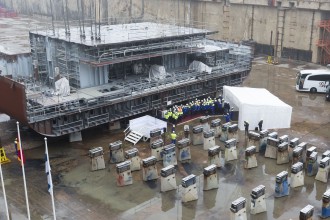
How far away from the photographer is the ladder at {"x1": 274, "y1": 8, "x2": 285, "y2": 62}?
51037mm

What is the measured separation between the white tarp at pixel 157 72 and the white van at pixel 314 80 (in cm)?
1355

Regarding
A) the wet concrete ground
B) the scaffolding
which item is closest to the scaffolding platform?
the wet concrete ground

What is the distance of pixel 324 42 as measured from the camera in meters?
47.8

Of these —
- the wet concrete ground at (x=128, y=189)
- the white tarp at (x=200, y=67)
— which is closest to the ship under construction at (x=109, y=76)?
the white tarp at (x=200, y=67)

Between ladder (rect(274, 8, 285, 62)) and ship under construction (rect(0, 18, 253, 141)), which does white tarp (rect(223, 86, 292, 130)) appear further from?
ladder (rect(274, 8, 285, 62))

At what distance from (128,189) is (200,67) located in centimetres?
1520

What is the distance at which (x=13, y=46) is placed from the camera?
5828 centimetres

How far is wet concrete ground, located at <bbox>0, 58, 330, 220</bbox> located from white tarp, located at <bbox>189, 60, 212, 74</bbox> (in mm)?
7307

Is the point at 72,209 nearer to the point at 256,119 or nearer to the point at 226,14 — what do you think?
the point at 256,119

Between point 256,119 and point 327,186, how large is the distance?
7885 mm

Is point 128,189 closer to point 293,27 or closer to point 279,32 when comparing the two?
point 293,27

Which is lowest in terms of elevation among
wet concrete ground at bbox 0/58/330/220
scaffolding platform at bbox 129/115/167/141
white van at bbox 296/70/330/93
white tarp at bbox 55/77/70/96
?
wet concrete ground at bbox 0/58/330/220

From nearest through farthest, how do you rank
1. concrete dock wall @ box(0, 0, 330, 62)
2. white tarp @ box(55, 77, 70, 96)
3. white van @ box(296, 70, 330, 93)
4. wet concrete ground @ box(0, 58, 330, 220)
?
wet concrete ground @ box(0, 58, 330, 220)
white tarp @ box(55, 77, 70, 96)
white van @ box(296, 70, 330, 93)
concrete dock wall @ box(0, 0, 330, 62)

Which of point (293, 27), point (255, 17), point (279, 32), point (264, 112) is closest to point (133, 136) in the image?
point (264, 112)
